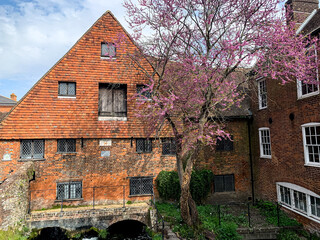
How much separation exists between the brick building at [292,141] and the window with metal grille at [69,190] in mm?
10754

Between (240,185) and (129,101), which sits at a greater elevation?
(129,101)

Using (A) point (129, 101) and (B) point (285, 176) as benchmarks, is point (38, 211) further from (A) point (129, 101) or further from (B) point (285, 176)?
(B) point (285, 176)

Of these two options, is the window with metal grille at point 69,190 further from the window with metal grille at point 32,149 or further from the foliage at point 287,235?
the foliage at point 287,235

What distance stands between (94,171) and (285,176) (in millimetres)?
10190

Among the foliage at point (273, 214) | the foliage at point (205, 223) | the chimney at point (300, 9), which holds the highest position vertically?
the chimney at point (300, 9)

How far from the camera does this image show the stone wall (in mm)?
8164

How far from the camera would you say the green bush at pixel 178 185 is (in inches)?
471

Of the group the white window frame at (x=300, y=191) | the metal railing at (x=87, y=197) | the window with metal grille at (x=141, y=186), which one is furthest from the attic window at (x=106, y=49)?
the white window frame at (x=300, y=191)

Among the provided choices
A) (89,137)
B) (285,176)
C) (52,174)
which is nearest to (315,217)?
(285,176)

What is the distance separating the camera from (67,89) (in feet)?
39.9

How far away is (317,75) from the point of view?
28.9 ft

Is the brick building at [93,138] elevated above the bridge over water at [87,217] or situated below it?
above

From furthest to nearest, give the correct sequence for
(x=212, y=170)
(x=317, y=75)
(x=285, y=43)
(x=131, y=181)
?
1. (x=212, y=170)
2. (x=131, y=181)
3. (x=317, y=75)
4. (x=285, y=43)

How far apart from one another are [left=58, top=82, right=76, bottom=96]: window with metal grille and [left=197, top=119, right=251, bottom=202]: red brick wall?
28.5ft
